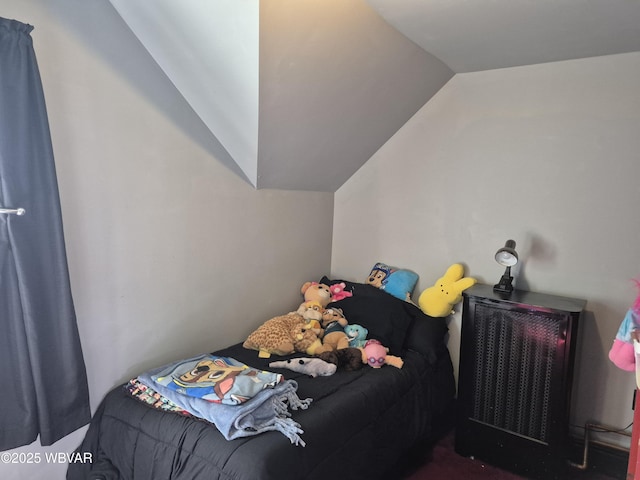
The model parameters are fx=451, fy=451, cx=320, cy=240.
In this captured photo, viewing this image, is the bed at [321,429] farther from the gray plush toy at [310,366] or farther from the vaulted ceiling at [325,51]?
the vaulted ceiling at [325,51]

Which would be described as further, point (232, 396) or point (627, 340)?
point (232, 396)

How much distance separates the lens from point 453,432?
9.08 ft

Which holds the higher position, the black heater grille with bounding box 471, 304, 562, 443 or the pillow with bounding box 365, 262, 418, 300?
the pillow with bounding box 365, 262, 418, 300

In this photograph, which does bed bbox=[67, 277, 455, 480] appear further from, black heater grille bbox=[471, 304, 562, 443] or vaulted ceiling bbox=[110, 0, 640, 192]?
vaulted ceiling bbox=[110, 0, 640, 192]

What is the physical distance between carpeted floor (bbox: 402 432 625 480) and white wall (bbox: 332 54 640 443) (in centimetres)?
27

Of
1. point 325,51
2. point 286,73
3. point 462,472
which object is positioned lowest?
point 462,472

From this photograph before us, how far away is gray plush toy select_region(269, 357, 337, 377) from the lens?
2209 mm

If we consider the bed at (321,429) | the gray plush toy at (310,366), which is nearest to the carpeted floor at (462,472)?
the bed at (321,429)

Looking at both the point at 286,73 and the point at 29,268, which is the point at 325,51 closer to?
the point at 286,73

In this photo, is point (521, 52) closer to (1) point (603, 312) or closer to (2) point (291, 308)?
(1) point (603, 312)

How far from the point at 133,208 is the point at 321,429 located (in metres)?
1.26

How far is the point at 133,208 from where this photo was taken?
204 cm

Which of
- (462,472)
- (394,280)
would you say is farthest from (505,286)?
(462,472)

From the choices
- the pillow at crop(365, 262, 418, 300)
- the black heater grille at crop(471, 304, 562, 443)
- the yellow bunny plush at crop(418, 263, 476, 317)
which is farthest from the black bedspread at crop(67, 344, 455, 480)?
the pillow at crop(365, 262, 418, 300)
